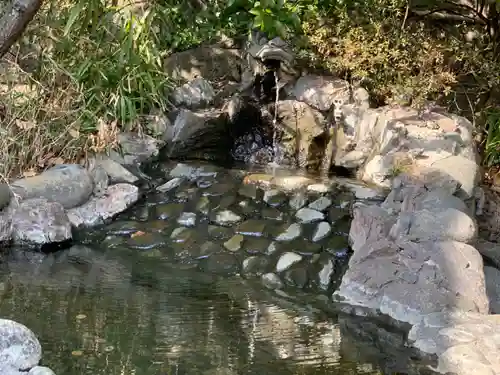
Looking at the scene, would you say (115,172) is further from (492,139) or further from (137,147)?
(492,139)

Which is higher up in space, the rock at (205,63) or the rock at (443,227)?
the rock at (205,63)

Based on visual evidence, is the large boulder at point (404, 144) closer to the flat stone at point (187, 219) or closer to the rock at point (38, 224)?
the flat stone at point (187, 219)

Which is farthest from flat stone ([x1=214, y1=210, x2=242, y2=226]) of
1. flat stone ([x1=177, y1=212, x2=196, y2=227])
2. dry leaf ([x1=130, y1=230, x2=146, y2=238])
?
dry leaf ([x1=130, y1=230, x2=146, y2=238])

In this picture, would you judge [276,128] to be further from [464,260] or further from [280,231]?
[464,260]

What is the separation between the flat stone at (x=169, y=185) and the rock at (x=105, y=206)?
0.22 m

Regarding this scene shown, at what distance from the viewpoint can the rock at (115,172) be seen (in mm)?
5383

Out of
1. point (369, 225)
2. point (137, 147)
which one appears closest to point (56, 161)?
point (137, 147)

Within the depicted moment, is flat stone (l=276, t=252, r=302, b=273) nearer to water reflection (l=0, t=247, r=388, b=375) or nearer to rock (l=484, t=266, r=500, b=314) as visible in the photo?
water reflection (l=0, t=247, r=388, b=375)

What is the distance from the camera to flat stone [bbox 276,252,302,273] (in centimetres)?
429

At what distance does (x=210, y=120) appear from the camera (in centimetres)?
607

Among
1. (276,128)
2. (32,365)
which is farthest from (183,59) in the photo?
(32,365)

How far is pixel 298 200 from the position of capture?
492 cm

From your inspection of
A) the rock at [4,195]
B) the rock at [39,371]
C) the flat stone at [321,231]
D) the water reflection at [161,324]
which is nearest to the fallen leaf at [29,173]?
the rock at [4,195]

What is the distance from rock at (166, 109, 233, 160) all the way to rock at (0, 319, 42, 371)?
334 cm
